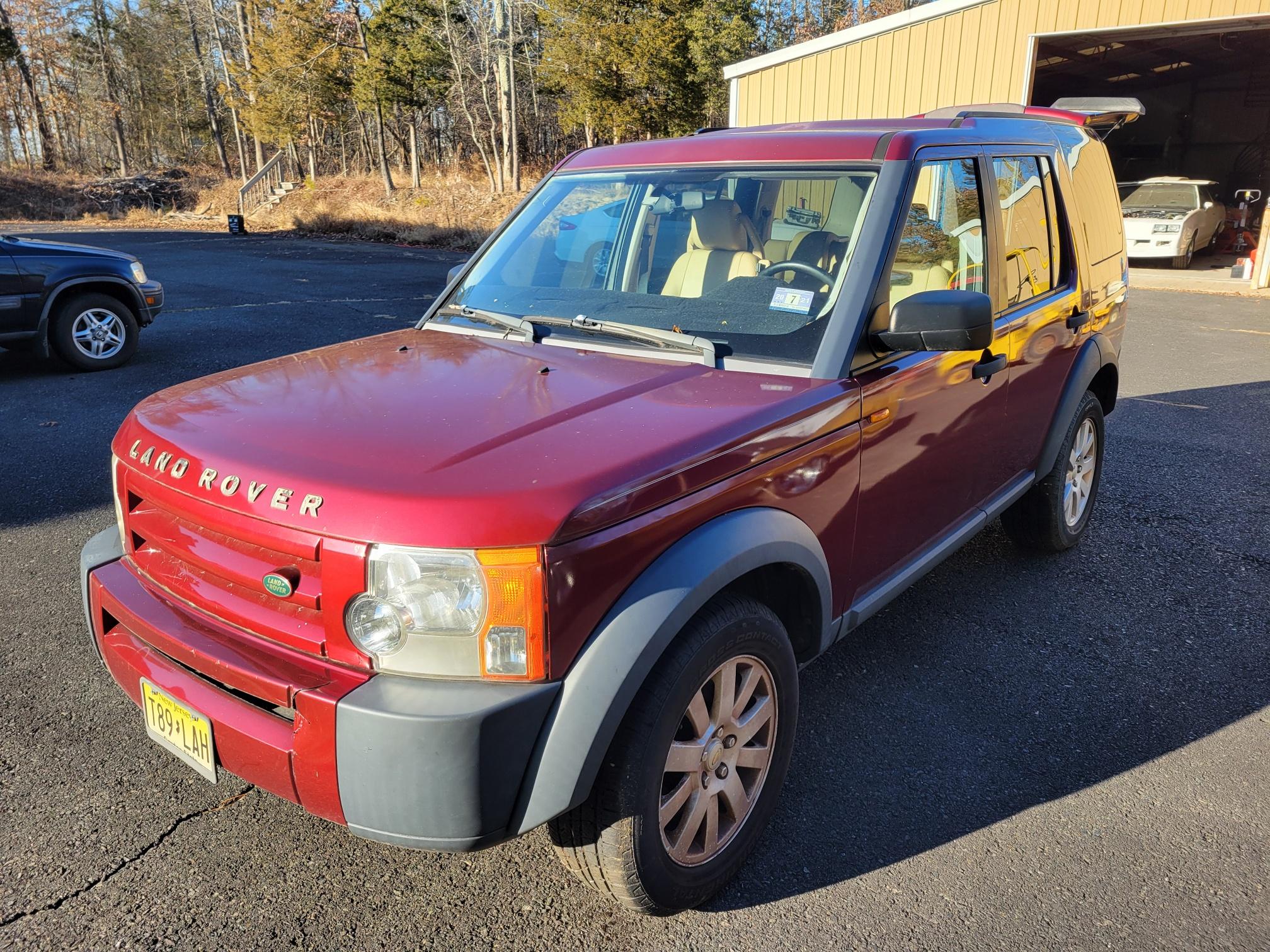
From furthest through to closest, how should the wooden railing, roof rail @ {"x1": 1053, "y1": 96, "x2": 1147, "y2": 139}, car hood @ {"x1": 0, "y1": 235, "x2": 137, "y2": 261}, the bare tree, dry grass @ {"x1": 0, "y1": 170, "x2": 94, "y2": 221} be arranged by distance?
1. the bare tree
2. dry grass @ {"x1": 0, "y1": 170, "x2": 94, "y2": 221}
3. the wooden railing
4. car hood @ {"x1": 0, "y1": 235, "x2": 137, "y2": 261}
5. roof rail @ {"x1": 1053, "y1": 96, "x2": 1147, "y2": 139}

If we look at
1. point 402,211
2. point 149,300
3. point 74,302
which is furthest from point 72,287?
point 402,211

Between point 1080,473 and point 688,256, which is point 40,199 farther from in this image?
point 1080,473

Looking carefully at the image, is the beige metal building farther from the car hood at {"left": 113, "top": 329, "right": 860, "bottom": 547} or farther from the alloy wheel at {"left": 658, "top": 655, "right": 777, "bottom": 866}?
the alloy wheel at {"left": 658, "top": 655, "right": 777, "bottom": 866}

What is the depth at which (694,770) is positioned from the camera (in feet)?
7.36

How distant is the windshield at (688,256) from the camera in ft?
9.33

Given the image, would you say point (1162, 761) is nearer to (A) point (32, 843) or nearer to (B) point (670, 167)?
(B) point (670, 167)

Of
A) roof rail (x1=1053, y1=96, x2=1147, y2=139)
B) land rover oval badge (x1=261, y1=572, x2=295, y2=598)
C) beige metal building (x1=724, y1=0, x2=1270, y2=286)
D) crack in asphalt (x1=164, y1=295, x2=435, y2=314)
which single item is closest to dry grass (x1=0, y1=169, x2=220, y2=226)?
crack in asphalt (x1=164, y1=295, x2=435, y2=314)

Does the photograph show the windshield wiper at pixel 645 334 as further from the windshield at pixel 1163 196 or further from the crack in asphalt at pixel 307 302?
the windshield at pixel 1163 196

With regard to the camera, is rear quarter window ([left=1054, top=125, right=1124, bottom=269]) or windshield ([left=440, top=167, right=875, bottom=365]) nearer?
windshield ([left=440, top=167, right=875, bottom=365])

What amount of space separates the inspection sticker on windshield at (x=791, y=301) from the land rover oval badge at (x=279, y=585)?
65.3 inches

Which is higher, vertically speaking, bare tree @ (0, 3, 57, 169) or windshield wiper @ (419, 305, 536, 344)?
bare tree @ (0, 3, 57, 169)

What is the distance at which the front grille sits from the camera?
198 cm

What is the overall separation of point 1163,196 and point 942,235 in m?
19.1

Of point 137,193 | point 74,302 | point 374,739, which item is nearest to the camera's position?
point 374,739
